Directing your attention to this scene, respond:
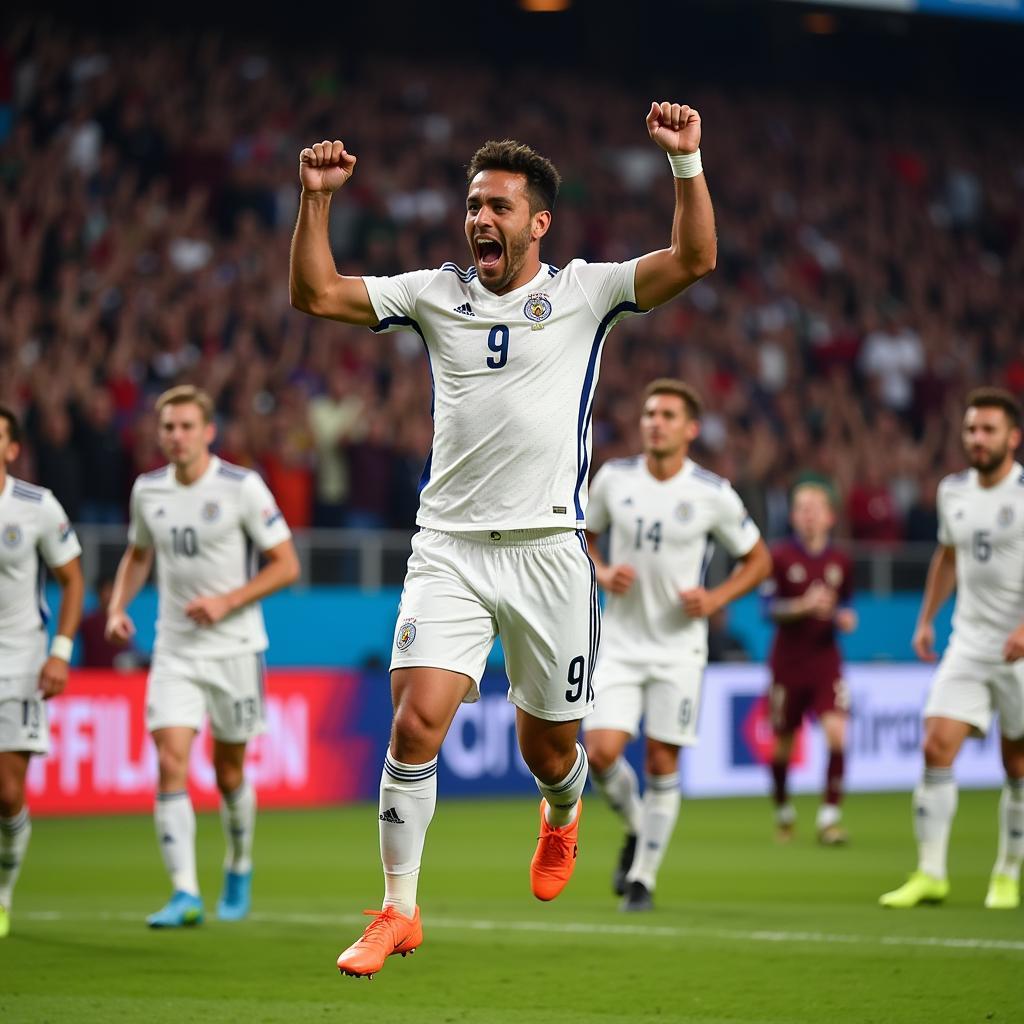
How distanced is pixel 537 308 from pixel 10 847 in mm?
4151

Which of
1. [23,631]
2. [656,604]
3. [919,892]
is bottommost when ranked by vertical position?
[919,892]

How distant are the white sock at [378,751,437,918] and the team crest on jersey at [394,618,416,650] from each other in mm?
381

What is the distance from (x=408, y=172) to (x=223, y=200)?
2.99m

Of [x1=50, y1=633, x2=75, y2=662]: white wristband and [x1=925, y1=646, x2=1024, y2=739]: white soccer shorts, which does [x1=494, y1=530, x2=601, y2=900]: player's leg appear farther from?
[x1=925, y1=646, x2=1024, y2=739]: white soccer shorts

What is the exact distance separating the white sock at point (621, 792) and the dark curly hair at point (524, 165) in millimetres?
4421

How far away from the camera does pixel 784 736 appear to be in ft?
48.0

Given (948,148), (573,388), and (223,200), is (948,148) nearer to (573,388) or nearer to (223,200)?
(223,200)

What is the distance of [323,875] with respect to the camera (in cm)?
1219

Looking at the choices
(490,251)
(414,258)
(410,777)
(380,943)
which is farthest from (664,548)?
(414,258)

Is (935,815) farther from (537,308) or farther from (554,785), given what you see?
(537,308)

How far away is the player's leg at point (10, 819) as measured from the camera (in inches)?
353

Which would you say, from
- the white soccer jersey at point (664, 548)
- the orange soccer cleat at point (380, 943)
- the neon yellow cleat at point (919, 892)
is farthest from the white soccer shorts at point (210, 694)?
the neon yellow cleat at point (919, 892)

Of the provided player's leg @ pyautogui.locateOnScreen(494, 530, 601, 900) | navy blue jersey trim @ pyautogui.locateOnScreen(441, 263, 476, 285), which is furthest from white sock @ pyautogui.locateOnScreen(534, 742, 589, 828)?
navy blue jersey trim @ pyautogui.locateOnScreen(441, 263, 476, 285)

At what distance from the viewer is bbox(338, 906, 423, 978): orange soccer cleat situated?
586 cm
